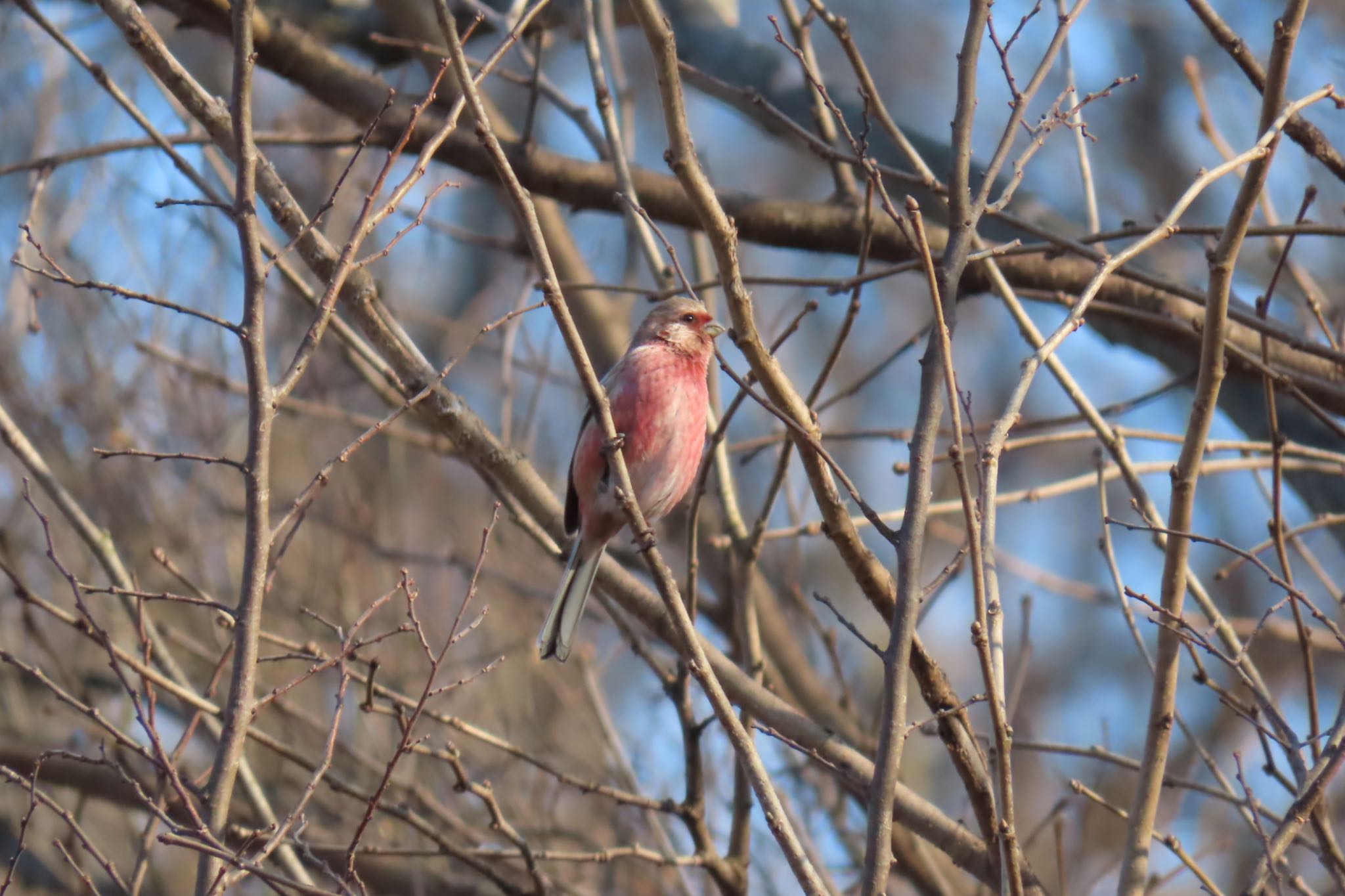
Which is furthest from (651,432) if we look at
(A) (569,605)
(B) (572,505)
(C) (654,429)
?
(A) (569,605)

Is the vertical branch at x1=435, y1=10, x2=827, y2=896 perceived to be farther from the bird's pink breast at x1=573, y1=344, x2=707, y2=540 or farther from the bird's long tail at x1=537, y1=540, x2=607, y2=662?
the bird's pink breast at x1=573, y1=344, x2=707, y2=540

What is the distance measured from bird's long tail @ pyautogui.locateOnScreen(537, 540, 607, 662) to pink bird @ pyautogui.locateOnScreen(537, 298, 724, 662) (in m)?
0.01

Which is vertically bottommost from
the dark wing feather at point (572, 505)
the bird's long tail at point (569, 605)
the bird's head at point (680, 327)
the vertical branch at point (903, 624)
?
the vertical branch at point (903, 624)

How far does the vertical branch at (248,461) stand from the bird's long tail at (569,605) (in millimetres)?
1597

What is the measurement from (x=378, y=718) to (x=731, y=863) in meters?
3.54

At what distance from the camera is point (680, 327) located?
4.91 m

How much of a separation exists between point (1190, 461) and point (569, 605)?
6.96 ft

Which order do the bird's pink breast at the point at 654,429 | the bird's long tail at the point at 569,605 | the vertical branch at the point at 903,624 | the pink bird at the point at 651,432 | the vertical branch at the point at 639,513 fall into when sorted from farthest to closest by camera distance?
the bird's pink breast at the point at 654,429 → the pink bird at the point at 651,432 → the bird's long tail at the point at 569,605 → the vertical branch at the point at 639,513 → the vertical branch at the point at 903,624

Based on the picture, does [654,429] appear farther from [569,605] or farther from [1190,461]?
[1190,461]

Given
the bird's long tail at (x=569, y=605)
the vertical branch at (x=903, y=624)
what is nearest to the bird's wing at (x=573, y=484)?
the bird's long tail at (x=569, y=605)

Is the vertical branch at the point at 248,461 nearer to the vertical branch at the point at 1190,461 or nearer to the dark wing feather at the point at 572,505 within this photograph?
the vertical branch at the point at 1190,461

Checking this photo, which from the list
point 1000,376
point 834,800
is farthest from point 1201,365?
point 1000,376


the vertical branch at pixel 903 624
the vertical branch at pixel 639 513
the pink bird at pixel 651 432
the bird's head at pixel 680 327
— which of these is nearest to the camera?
the vertical branch at pixel 903 624

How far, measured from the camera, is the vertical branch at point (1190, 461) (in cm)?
296
